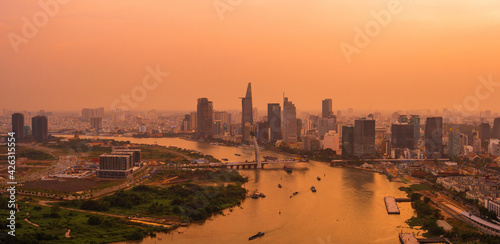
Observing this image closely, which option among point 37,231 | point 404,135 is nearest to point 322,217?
point 37,231

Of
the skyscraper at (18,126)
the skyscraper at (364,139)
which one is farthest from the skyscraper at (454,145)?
the skyscraper at (18,126)

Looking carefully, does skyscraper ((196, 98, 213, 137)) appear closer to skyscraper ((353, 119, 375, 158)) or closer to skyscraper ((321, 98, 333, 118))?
skyscraper ((321, 98, 333, 118))

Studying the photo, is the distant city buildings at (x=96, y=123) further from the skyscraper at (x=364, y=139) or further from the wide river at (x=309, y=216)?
the wide river at (x=309, y=216)

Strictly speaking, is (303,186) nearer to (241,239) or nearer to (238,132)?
(241,239)

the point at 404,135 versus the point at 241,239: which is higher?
the point at 404,135

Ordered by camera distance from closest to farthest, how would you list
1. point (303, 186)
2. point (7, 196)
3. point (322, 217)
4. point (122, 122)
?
point (322, 217)
point (7, 196)
point (303, 186)
point (122, 122)

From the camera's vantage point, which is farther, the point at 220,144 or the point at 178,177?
the point at 220,144

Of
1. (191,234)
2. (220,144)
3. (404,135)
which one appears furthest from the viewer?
(220,144)
